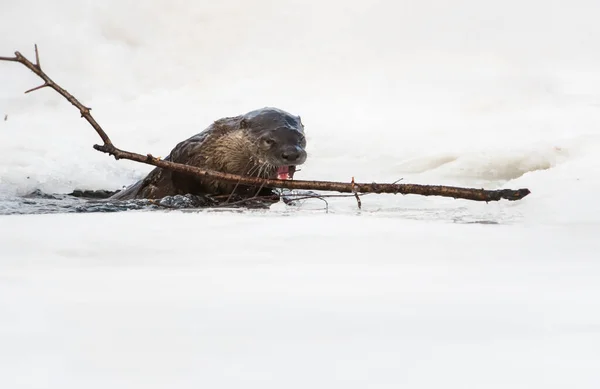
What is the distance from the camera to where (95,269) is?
1794 millimetres

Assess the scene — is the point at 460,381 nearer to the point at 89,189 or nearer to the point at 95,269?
the point at 95,269

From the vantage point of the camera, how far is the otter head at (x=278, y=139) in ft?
13.2

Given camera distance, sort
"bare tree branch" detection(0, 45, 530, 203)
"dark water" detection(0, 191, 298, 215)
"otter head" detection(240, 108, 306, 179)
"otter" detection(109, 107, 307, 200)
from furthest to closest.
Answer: "otter" detection(109, 107, 307, 200)
"otter head" detection(240, 108, 306, 179)
"dark water" detection(0, 191, 298, 215)
"bare tree branch" detection(0, 45, 530, 203)

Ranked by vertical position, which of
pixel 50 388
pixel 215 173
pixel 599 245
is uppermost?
pixel 215 173

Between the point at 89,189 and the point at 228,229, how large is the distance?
3993 mm

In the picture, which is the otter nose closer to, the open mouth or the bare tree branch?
the open mouth

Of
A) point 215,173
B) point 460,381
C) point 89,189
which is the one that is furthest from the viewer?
point 89,189

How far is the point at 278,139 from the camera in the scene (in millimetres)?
4117

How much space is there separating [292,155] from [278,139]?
204mm

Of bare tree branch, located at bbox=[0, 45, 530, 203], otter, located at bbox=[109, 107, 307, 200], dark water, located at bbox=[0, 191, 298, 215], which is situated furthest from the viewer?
otter, located at bbox=[109, 107, 307, 200]

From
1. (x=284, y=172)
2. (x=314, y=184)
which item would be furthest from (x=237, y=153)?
(x=314, y=184)

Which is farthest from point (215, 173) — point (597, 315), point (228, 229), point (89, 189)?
point (89, 189)

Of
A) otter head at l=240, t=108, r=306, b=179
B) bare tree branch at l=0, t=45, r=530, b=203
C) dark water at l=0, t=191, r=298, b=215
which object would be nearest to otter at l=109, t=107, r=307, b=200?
otter head at l=240, t=108, r=306, b=179

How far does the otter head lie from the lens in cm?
403
